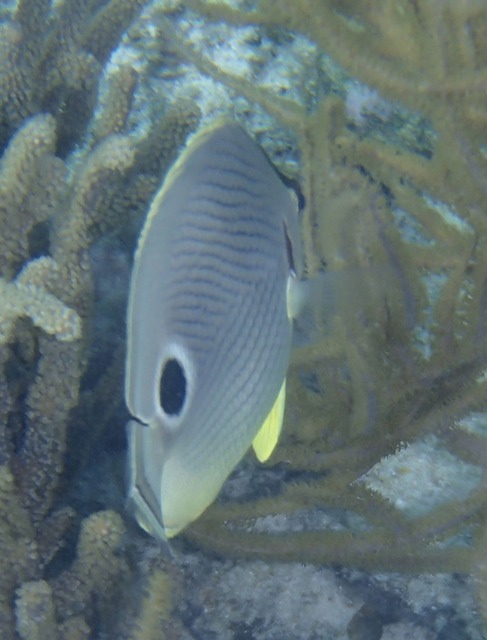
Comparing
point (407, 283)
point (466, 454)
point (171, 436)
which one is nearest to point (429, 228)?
point (407, 283)

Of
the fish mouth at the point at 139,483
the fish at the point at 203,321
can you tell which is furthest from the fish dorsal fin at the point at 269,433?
the fish mouth at the point at 139,483

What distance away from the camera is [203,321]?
33.8 inches

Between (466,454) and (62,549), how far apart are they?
101 cm

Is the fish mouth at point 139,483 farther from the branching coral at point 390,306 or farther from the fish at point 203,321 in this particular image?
the branching coral at point 390,306

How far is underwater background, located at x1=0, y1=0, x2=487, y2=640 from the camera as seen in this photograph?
1.38 meters

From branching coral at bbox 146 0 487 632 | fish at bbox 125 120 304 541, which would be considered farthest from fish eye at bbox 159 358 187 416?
branching coral at bbox 146 0 487 632

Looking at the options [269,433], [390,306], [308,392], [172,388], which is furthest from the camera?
[308,392]

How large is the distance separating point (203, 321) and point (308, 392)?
2.85 ft

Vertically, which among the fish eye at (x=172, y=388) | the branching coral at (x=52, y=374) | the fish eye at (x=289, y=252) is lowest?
the branching coral at (x=52, y=374)

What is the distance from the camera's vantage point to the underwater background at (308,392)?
1.38m

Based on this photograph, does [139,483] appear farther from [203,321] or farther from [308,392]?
[308,392]

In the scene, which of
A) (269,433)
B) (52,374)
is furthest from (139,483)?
(52,374)

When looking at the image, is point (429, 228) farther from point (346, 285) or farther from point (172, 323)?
point (172, 323)

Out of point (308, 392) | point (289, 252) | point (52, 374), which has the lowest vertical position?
point (52, 374)
